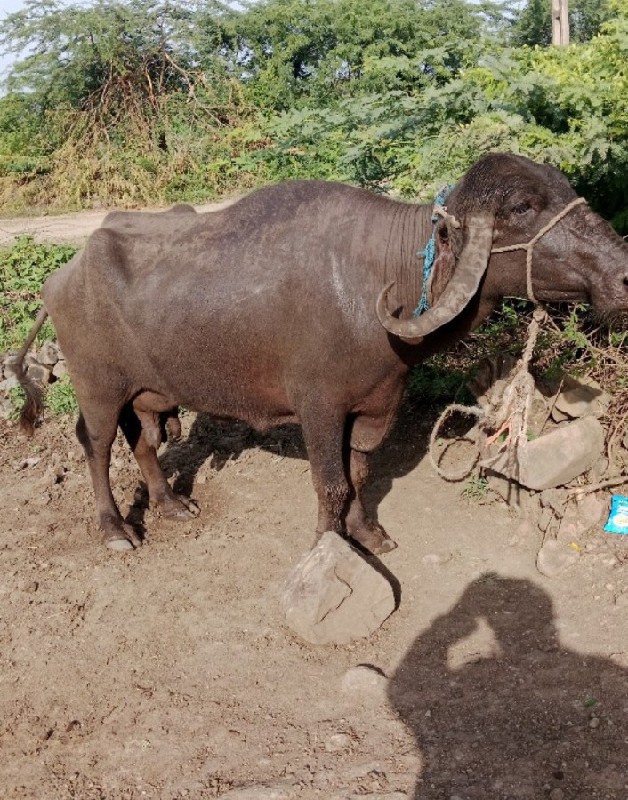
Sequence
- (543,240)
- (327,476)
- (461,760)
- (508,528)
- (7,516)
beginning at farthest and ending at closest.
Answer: (7,516), (508,528), (327,476), (543,240), (461,760)

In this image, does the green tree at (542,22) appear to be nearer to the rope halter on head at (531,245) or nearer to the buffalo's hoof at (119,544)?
the rope halter on head at (531,245)

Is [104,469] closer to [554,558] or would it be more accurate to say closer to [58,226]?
[554,558]

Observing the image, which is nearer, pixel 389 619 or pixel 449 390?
pixel 389 619

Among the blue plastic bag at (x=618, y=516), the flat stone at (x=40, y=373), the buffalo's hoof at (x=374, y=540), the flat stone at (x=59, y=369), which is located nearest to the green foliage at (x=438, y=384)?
the buffalo's hoof at (x=374, y=540)

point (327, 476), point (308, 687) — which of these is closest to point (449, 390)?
point (327, 476)

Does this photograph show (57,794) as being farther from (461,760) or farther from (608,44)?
(608,44)

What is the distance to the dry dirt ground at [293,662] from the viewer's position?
3.26 metres

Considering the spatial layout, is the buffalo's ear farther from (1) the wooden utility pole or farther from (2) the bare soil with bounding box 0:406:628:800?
(1) the wooden utility pole

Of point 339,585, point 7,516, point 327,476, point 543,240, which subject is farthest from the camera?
point 7,516

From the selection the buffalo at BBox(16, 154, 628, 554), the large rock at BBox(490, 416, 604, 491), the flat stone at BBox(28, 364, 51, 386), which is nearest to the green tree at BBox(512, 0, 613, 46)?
the flat stone at BBox(28, 364, 51, 386)

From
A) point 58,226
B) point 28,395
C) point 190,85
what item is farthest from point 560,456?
point 190,85

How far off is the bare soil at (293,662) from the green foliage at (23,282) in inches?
114

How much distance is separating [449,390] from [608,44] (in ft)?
8.27

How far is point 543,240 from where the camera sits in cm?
369
